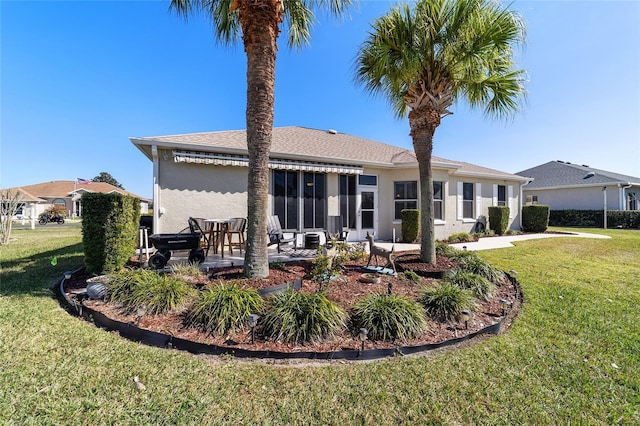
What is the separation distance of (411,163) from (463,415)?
11685mm

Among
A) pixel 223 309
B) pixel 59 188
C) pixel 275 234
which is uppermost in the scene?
pixel 59 188

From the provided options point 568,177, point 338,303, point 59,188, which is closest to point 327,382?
point 338,303

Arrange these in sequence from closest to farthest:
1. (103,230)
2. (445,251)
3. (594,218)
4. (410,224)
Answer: (103,230)
(445,251)
(410,224)
(594,218)

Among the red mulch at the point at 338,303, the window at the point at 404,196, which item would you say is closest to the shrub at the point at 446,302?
the red mulch at the point at 338,303

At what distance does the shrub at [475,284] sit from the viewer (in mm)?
5322

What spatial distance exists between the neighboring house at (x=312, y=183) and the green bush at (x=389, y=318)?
24.6ft

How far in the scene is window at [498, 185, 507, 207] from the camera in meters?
17.1

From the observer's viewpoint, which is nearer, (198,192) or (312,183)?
(198,192)

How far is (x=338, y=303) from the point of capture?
4449mm

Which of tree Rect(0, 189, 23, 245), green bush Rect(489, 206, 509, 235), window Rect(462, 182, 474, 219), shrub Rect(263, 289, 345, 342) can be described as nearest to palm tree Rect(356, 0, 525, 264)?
shrub Rect(263, 289, 345, 342)

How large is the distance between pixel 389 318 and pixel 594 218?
3025cm

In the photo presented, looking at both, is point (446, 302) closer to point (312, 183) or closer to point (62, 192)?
point (312, 183)

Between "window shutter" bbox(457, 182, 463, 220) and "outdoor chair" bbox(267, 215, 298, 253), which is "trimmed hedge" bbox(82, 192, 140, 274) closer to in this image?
"outdoor chair" bbox(267, 215, 298, 253)

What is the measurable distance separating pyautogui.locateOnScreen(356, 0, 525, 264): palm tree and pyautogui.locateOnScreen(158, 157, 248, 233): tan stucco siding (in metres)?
5.99
